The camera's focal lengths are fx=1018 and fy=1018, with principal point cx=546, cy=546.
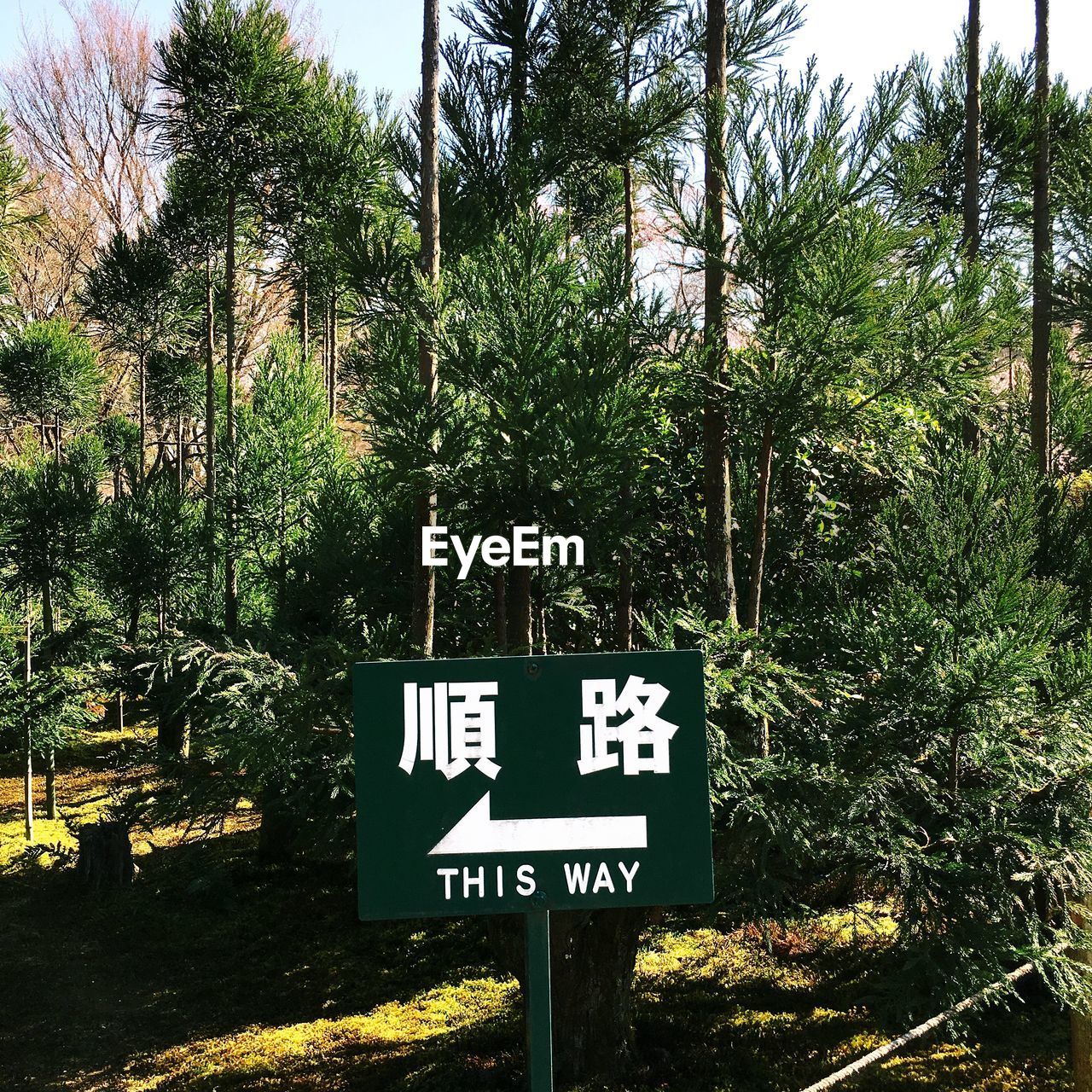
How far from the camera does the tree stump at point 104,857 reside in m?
10.5

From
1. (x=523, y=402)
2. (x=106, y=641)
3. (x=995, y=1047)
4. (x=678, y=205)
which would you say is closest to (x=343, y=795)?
(x=523, y=402)

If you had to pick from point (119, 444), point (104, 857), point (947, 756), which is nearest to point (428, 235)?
point (947, 756)

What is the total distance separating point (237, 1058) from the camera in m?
7.02

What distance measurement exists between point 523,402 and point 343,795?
2.42 m

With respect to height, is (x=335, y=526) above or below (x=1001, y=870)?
above

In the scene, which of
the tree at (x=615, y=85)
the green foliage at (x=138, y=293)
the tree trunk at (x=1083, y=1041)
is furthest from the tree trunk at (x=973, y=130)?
the green foliage at (x=138, y=293)

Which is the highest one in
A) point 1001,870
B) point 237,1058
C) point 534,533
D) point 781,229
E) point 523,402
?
point 781,229

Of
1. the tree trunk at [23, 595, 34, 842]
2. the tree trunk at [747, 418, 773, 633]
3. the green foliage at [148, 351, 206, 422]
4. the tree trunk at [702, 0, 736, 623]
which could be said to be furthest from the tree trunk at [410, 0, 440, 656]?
the green foliage at [148, 351, 206, 422]

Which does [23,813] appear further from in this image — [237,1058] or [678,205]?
[678,205]

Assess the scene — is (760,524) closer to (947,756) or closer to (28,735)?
(947,756)

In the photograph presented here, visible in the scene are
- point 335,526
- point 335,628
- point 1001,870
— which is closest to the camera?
point 1001,870

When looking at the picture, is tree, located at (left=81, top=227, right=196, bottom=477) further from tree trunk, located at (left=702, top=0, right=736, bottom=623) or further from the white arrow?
the white arrow

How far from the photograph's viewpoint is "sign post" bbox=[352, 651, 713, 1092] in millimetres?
2248

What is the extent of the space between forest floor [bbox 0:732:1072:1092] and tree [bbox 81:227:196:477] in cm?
591
